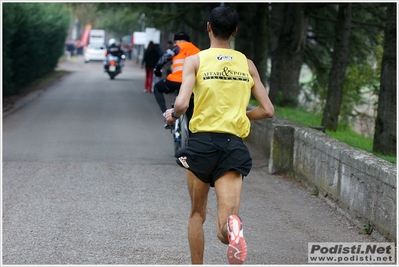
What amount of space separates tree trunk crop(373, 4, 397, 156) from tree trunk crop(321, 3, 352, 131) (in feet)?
13.6

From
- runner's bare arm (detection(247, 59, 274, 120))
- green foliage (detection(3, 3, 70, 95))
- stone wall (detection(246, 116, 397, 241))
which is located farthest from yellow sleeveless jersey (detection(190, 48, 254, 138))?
green foliage (detection(3, 3, 70, 95))

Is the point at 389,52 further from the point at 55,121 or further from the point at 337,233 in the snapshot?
the point at 55,121

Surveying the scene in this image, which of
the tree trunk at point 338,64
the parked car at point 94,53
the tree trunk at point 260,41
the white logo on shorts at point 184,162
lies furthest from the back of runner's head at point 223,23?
the parked car at point 94,53

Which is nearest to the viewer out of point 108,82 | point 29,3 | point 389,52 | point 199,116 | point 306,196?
point 199,116

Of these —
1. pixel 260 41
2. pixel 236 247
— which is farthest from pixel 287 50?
pixel 236 247

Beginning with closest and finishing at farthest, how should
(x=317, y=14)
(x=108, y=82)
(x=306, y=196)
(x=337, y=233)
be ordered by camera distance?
(x=337, y=233) → (x=306, y=196) → (x=317, y=14) → (x=108, y=82)

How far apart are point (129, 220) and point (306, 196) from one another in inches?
107

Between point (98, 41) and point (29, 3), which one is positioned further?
point (98, 41)

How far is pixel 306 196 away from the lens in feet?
32.6

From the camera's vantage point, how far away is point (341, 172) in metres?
8.95

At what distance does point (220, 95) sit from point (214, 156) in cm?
38

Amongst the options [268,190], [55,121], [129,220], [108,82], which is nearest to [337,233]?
[129,220]

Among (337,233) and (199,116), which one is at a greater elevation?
(199,116)

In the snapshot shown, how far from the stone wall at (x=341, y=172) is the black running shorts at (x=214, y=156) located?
2.40 metres
